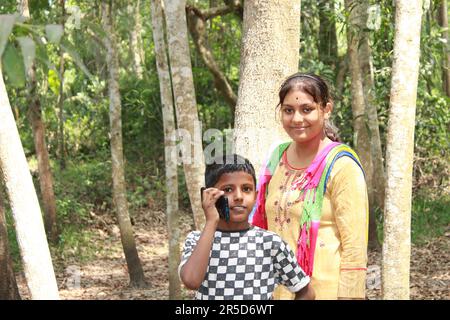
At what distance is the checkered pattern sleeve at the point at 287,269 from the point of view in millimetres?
2582

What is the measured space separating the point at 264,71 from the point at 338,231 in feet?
4.18

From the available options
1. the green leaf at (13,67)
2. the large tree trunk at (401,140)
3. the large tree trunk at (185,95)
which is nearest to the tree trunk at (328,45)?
the large tree trunk at (185,95)

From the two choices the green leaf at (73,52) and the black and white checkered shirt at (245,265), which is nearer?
the green leaf at (73,52)

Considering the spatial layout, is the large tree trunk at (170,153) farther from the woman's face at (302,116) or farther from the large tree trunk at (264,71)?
the woman's face at (302,116)

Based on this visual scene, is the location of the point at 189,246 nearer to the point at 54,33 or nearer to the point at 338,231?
the point at 338,231

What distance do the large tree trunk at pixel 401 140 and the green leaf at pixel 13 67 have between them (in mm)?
2999

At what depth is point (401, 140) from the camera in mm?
4328

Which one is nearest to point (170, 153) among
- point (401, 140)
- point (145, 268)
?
point (145, 268)

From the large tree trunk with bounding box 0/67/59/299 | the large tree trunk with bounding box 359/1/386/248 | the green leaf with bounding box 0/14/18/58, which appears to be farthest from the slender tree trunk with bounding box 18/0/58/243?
the green leaf with bounding box 0/14/18/58

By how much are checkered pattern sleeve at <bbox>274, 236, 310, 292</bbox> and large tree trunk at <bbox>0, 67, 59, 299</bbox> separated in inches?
61.1

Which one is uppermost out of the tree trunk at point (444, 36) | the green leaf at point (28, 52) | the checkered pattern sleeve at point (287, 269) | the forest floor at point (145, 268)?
the tree trunk at point (444, 36)

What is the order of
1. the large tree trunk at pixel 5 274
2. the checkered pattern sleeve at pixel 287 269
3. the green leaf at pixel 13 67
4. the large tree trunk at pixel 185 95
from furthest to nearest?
the large tree trunk at pixel 5 274 < the large tree trunk at pixel 185 95 < the checkered pattern sleeve at pixel 287 269 < the green leaf at pixel 13 67

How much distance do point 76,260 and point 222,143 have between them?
320 centimetres

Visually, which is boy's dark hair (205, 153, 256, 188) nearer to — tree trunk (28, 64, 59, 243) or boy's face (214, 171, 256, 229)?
boy's face (214, 171, 256, 229)
